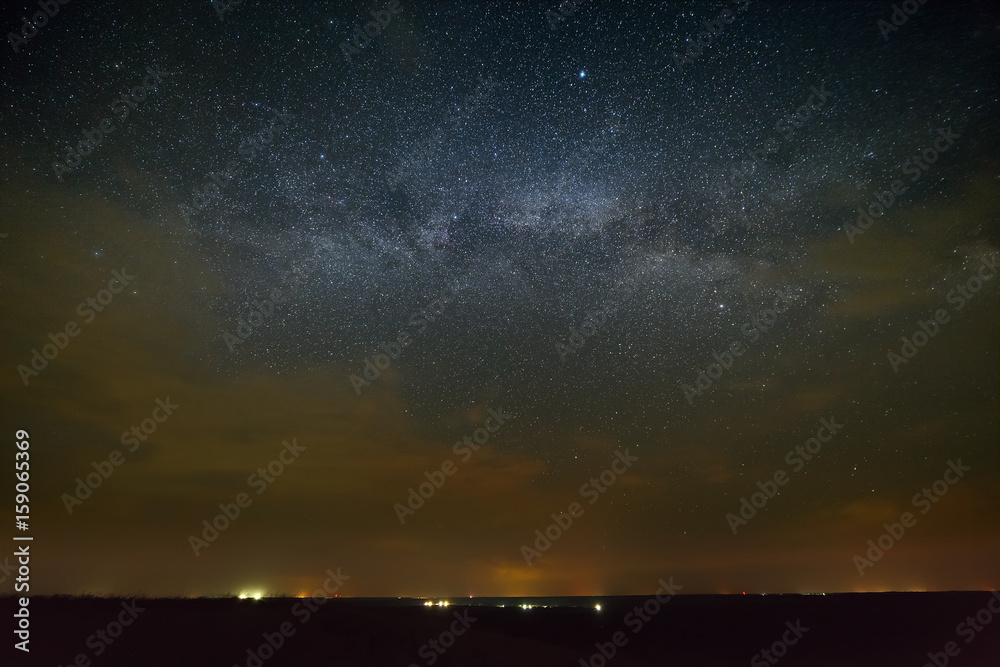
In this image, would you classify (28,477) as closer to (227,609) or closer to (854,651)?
(227,609)

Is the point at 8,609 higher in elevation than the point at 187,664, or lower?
higher

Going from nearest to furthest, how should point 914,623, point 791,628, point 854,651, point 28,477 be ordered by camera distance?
point 28,477
point 854,651
point 791,628
point 914,623

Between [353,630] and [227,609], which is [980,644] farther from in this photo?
[227,609]

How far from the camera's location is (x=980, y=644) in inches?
1335

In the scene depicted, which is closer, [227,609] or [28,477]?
[28,477]

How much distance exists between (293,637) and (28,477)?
10244mm

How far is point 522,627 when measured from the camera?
1244 inches

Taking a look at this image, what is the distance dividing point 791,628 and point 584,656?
40.7m

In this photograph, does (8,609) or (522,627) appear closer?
(8,609)

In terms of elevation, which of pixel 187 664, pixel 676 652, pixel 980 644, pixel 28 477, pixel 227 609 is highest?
pixel 28 477

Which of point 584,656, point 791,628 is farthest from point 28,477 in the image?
point 791,628

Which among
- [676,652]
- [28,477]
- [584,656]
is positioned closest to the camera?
[28,477]

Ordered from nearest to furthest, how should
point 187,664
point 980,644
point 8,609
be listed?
point 187,664
point 8,609
point 980,644

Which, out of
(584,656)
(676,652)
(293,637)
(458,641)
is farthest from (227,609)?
(676,652)
